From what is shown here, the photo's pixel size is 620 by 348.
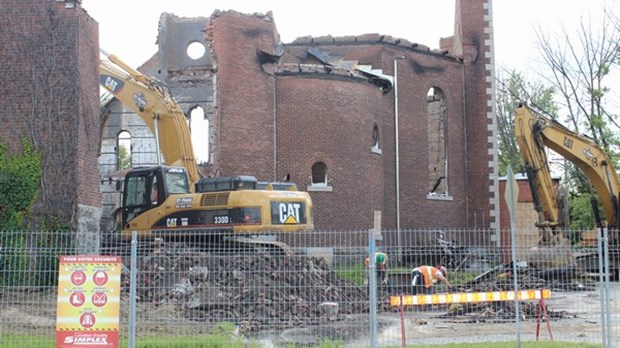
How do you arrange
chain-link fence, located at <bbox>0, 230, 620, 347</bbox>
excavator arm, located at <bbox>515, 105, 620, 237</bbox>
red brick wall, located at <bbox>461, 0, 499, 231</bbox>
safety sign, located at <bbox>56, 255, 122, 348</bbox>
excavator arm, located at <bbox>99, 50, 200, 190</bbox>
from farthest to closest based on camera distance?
red brick wall, located at <bbox>461, 0, 499, 231</bbox> → excavator arm, located at <bbox>515, 105, 620, 237</bbox> → excavator arm, located at <bbox>99, 50, 200, 190</bbox> → chain-link fence, located at <bbox>0, 230, 620, 347</bbox> → safety sign, located at <bbox>56, 255, 122, 348</bbox>

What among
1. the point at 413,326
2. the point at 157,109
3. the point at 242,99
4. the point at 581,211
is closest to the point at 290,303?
the point at 413,326

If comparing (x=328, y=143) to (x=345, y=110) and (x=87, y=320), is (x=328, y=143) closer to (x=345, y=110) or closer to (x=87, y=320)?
(x=345, y=110)

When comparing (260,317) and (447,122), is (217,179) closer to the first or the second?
(260,317)

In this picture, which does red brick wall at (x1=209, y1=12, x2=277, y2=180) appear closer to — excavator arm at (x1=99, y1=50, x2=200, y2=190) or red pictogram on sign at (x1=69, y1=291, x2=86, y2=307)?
excavator arm at (x1=99, y1=50, x2=200, y2=190)

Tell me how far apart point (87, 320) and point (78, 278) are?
535 millimetres

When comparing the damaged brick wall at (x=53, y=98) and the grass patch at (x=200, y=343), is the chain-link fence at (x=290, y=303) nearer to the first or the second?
the grass patch at (x=200, y=343)

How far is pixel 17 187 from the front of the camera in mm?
19484

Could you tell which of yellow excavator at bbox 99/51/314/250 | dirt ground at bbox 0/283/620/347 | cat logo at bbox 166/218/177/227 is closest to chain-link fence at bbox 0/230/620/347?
dirt ground at bbox 0/283/620/347

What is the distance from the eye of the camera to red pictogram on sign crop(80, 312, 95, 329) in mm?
10438

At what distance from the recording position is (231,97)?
29.9 metres

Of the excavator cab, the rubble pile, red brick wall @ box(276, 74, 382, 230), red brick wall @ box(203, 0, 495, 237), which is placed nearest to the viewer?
the rubble pile

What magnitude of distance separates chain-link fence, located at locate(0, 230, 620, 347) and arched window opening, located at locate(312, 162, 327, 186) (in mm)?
12793

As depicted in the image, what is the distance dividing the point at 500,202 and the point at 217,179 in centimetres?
1887

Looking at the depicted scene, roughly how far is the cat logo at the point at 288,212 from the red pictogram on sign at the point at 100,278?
11.0 m
